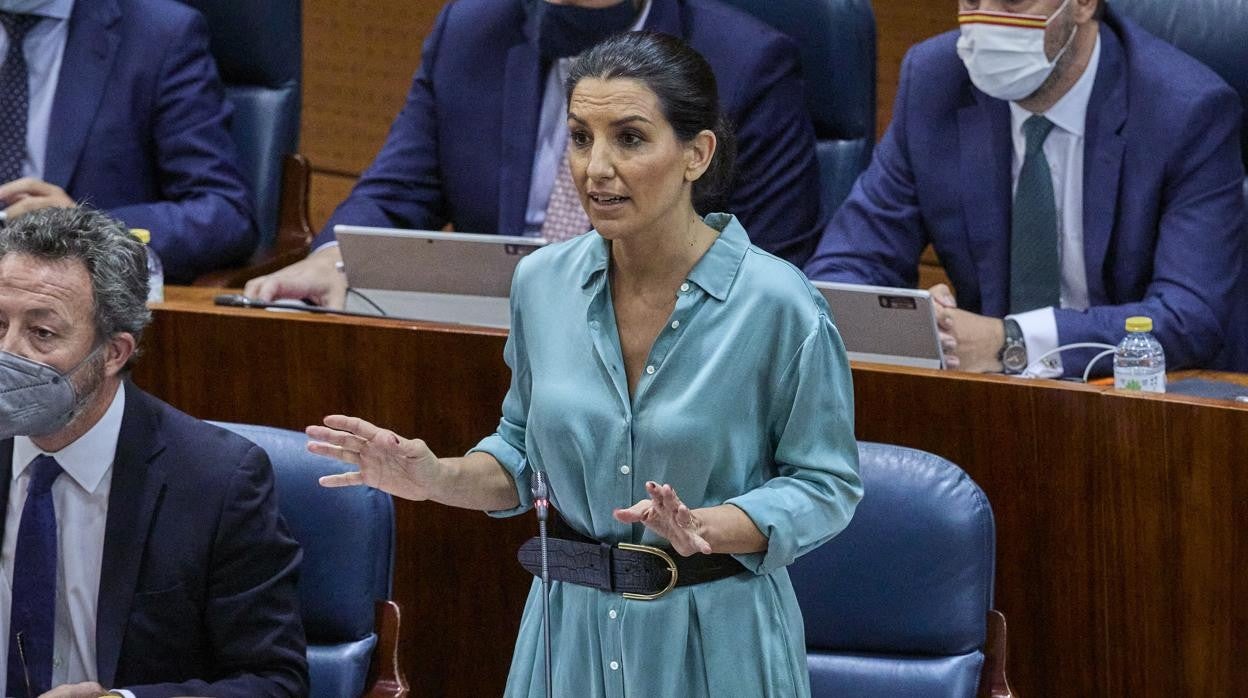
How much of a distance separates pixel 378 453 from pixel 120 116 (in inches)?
60.5

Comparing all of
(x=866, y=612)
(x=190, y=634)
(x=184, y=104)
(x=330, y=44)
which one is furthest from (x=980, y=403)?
(x=330, y=44)

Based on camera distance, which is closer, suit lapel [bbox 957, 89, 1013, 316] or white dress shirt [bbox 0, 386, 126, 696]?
white dress shirt [bbox 0, 386, 126, 696]

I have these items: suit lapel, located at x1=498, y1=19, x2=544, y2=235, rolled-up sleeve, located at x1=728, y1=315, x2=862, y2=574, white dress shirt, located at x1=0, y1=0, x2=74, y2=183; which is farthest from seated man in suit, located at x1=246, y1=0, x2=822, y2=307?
rolled-up sleeve, located at x1=728, y1=315, x2=862, y2=574

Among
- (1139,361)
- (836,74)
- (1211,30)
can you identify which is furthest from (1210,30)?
(1139,361)

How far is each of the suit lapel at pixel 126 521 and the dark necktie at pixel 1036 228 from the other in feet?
3.81

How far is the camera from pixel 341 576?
5.44 ft

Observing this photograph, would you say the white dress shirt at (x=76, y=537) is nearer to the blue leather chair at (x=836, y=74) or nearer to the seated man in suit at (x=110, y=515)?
the seated man in suit at (x=110, y=515)

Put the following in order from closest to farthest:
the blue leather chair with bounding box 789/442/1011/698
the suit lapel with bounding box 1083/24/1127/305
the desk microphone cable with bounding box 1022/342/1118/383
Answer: the blue leather chair with bounding box 789/442/1011/698
the desk microphone cable with bounding box 1022/342/1118/383
the suit lapel with bounding box 1083/24/1127/305

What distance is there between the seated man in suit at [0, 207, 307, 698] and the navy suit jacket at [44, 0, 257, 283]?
101 cm

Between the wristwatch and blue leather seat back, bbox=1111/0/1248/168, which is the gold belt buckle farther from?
blue leather seat back, bbox=1111/0/1248/168

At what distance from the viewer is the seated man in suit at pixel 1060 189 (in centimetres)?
219

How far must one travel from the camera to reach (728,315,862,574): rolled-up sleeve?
1.26 m

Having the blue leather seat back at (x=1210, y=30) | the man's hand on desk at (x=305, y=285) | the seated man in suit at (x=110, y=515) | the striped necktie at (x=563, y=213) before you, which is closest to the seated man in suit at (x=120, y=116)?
Result: the man's hand on desk at (x=305, y=285)

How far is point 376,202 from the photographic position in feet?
8.47
